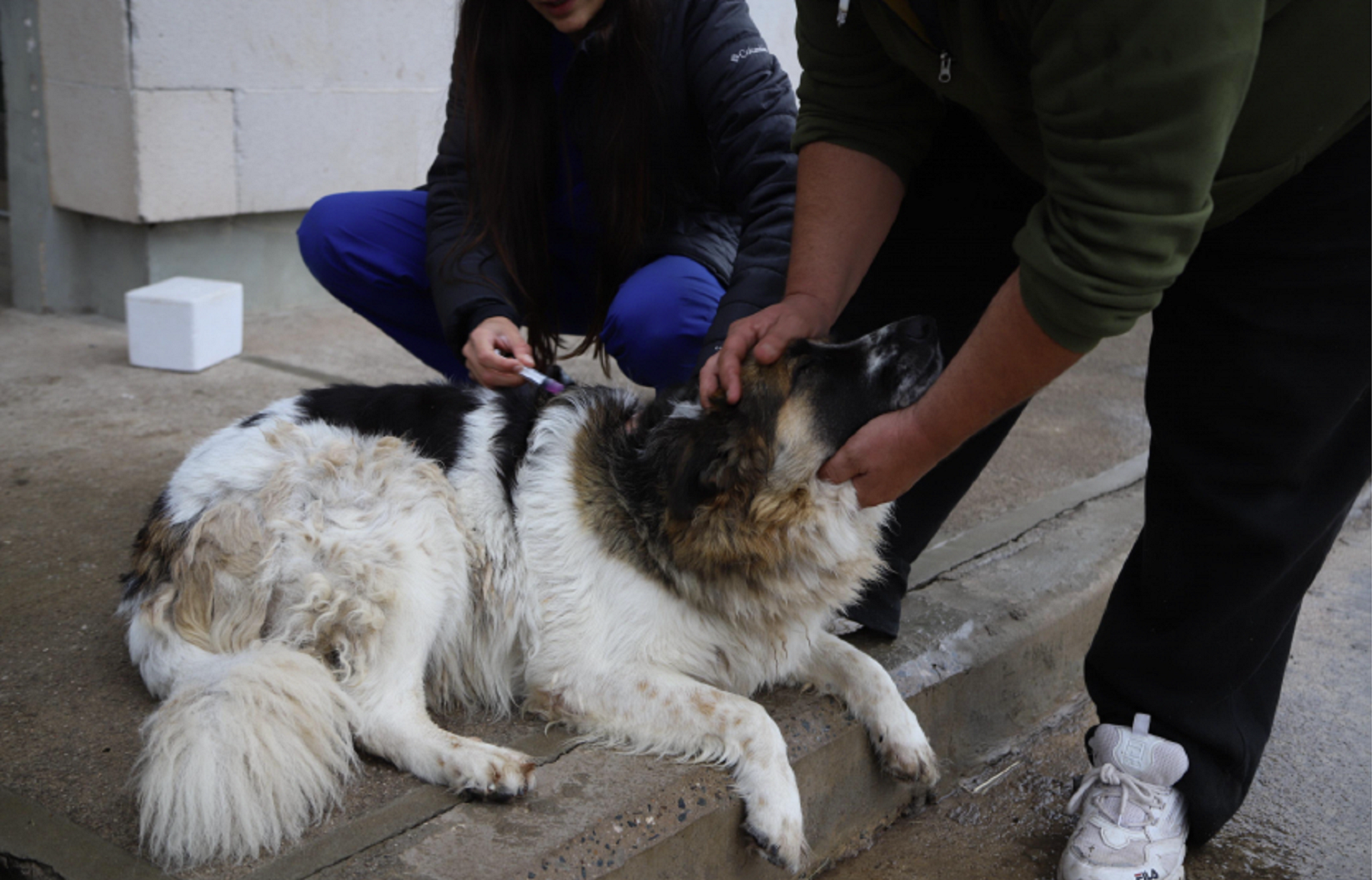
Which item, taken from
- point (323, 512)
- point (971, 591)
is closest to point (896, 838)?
point (971, 591)

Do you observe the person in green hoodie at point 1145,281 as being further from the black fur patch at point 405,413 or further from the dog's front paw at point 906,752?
the black fur patch at point 405,413

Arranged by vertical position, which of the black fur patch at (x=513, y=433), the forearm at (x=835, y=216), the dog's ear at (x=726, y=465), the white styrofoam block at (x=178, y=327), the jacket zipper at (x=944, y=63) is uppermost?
the jacket zipper at (x=944, y=63)

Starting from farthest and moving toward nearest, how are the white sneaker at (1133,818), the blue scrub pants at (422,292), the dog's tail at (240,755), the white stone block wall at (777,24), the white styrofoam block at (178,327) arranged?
the white stone block wall at (777,24) < the white styrofoam block at (178,327) < the blue scrub pants at (422,292) < the white sneaker at (1133,818) < the dog's tail at (240,755)

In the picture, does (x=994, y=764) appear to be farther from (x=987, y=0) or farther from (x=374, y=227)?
(x=374, y=227)

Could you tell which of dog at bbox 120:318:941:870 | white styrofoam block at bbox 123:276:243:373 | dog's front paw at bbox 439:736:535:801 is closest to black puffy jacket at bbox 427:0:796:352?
dog at bbox 120:318:941:870

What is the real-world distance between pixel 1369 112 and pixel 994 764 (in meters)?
1.68

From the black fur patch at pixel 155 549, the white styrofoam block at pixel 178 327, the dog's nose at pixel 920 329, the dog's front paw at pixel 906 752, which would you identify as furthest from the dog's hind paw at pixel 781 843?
the white styrofoam block at pixel 178 327

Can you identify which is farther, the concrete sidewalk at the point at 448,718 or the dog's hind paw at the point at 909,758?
the dog's hind paw at the point at 909,758

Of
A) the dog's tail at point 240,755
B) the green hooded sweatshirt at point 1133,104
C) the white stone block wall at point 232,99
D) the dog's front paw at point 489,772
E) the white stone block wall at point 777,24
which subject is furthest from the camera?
the white stone block wall at point 777,24

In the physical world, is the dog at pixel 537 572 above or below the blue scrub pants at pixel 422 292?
below

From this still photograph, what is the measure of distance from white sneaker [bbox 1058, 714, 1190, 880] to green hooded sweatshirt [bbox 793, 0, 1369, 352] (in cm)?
100

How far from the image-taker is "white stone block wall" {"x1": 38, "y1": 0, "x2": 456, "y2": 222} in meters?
4.57

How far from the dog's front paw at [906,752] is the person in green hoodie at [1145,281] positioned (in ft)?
1.04

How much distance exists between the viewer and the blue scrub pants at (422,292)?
303 cm
